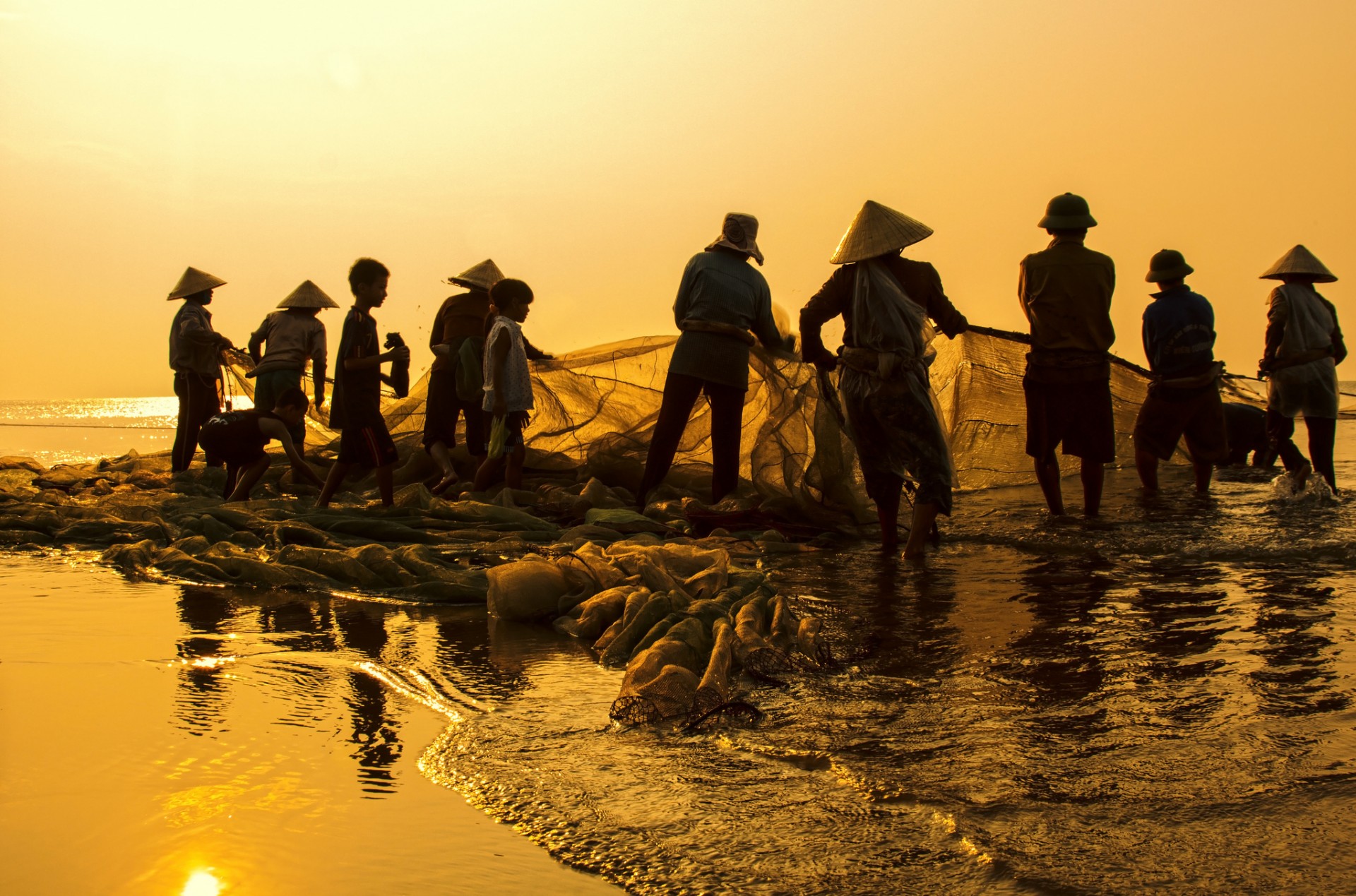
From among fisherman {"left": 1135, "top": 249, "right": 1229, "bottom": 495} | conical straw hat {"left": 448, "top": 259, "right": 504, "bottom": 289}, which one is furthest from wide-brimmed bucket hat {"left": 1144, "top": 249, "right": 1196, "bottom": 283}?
conical straw hat {"left": 448, "top": 259, "right": 504, "bottom": 289}

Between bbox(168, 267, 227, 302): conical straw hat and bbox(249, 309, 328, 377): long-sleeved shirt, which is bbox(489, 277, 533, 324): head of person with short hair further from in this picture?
bbox(168, 267, 227, 302): conical straw hat

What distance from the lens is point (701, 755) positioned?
2.44 metres

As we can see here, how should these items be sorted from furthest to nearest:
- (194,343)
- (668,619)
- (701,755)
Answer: (194,343) → (668,619) → (701,755)

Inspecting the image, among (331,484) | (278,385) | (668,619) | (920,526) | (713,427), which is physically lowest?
(668,619)

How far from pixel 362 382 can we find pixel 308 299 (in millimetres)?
1317

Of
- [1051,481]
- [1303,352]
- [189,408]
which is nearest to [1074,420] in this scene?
[1051,481]

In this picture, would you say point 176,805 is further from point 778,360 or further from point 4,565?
point 778,360

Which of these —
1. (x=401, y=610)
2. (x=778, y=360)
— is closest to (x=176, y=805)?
(x=401, y=610)

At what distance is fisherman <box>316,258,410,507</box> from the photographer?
684cm

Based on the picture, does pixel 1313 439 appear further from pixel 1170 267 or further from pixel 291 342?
pixel 291 342

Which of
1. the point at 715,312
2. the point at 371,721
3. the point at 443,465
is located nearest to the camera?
the point at 371,721

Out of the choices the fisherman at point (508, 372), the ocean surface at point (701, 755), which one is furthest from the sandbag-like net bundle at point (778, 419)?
the ocean surface at point (701, 755)

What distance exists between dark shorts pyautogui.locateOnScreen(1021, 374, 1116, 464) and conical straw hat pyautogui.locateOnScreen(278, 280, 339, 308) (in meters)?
4.66

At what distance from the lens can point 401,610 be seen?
14.1 feet
